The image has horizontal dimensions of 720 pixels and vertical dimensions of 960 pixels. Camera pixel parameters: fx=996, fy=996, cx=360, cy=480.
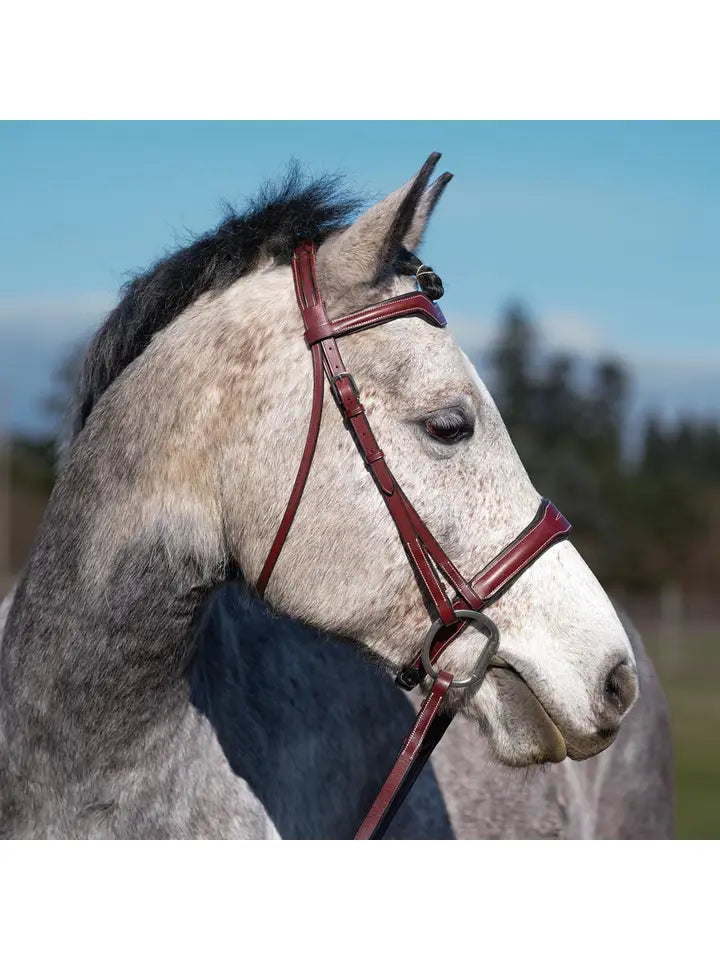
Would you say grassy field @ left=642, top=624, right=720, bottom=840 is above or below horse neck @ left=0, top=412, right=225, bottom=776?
below

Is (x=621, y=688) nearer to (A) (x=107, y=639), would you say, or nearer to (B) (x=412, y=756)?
(B) (x=412, y=756)

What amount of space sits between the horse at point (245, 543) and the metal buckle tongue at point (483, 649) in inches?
1.1

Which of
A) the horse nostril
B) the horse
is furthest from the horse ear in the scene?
the horse nostril

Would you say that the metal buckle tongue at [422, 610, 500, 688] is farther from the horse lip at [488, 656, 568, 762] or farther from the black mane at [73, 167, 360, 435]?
the black mane at [73, 167, 360, 435]

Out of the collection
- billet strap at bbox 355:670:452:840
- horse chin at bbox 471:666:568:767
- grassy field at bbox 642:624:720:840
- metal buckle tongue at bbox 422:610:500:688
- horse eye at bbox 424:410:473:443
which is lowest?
grassy field at bbox 642:624:720:840

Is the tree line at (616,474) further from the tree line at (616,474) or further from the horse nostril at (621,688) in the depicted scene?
the horse nostril at (621,688)

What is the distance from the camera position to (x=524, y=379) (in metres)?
46.1

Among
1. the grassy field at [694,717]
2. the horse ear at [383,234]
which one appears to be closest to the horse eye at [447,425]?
the horse ear at [383,234]

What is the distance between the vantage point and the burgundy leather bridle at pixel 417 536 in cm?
254

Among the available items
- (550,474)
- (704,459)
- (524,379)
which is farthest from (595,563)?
(524,379)

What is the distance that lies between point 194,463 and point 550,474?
117 ft

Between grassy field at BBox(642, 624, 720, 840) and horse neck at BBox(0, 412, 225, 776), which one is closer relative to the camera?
horse neck at BBox(0, 412, 225, 776)

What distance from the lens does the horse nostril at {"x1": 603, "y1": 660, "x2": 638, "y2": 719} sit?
8.27 feet

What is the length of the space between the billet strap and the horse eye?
61 centimetres
